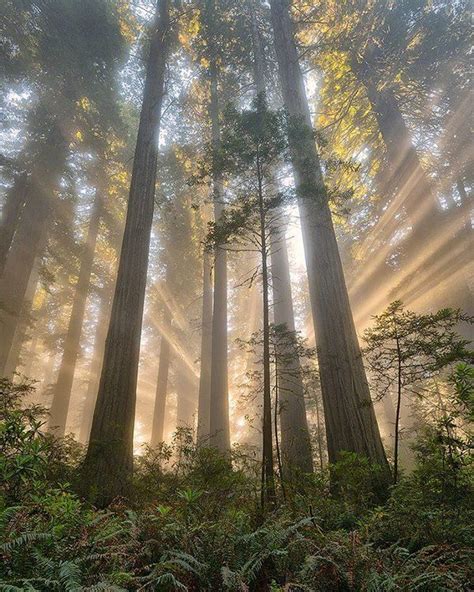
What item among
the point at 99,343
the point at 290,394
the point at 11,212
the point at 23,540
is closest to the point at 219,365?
the point at 290,394

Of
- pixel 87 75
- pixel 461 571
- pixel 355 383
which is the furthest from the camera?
pixel 87 75

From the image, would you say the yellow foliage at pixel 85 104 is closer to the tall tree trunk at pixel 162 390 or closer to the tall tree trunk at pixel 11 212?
the tall tree trunk at pixel 11 212

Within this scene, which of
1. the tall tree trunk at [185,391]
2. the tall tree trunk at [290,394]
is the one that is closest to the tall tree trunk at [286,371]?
the tall tree trunk at [290,394]

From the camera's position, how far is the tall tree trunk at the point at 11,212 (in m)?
11.2

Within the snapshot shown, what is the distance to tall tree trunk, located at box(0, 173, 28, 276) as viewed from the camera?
1123 cm

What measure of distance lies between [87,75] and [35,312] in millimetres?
13946

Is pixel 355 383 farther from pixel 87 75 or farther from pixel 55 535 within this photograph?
pixel 87 75

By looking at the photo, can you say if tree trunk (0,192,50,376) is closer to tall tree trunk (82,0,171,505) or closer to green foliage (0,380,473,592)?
tall tree trunk (82,0,171,505)

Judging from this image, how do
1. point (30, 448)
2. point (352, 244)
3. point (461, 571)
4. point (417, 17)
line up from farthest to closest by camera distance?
point (352, 244), point (417, 17), point (30, 448), point (461, 571)

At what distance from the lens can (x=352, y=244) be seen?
17406 mm

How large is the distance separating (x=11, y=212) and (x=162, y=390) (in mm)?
12831

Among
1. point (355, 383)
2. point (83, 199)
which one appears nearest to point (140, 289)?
point (355, 383)

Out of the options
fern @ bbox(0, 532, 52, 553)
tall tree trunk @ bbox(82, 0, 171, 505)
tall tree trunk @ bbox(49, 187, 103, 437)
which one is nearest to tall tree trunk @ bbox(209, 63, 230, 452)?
tall tree trunk @ bbox(82, 0, 171, 505)

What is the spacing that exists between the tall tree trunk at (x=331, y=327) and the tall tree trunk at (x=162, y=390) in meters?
15.3
